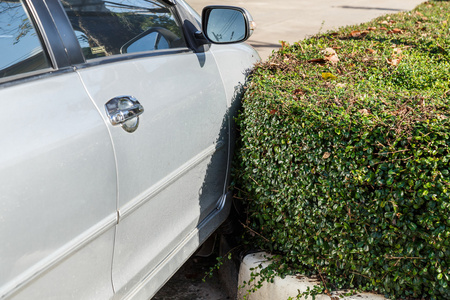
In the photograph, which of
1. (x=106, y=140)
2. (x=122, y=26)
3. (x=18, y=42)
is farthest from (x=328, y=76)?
(x=18, y=42)

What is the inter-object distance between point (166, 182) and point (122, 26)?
0.73m

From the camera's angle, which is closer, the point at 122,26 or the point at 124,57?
the point at 124,57

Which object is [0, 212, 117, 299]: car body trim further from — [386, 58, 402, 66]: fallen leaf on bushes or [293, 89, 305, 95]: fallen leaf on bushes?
[386, 58, 402, 66]: fallen leaf on bushes

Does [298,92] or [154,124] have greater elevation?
[154,124]

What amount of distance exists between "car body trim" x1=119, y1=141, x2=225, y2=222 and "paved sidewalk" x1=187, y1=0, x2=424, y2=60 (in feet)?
15.8

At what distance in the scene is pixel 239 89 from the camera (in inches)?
120

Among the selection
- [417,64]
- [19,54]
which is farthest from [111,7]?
[417,64]

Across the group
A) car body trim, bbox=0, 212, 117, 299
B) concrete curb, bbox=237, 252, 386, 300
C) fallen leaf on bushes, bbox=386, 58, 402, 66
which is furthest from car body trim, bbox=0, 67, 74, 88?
fallen leaf on bushes, bbox=386, 58, 402, 66

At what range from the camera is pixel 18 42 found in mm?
1800

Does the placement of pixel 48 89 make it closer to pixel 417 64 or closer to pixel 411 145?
pixel 411 145

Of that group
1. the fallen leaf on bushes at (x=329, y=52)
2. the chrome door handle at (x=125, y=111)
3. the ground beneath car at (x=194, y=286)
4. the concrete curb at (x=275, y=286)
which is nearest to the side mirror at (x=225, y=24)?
the chrome door handle at (x=125, y=111)

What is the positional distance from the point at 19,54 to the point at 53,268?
0.73 meters

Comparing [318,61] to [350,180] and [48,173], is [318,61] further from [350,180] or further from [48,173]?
[48,173]

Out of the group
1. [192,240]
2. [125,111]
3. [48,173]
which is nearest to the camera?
[48,173]
